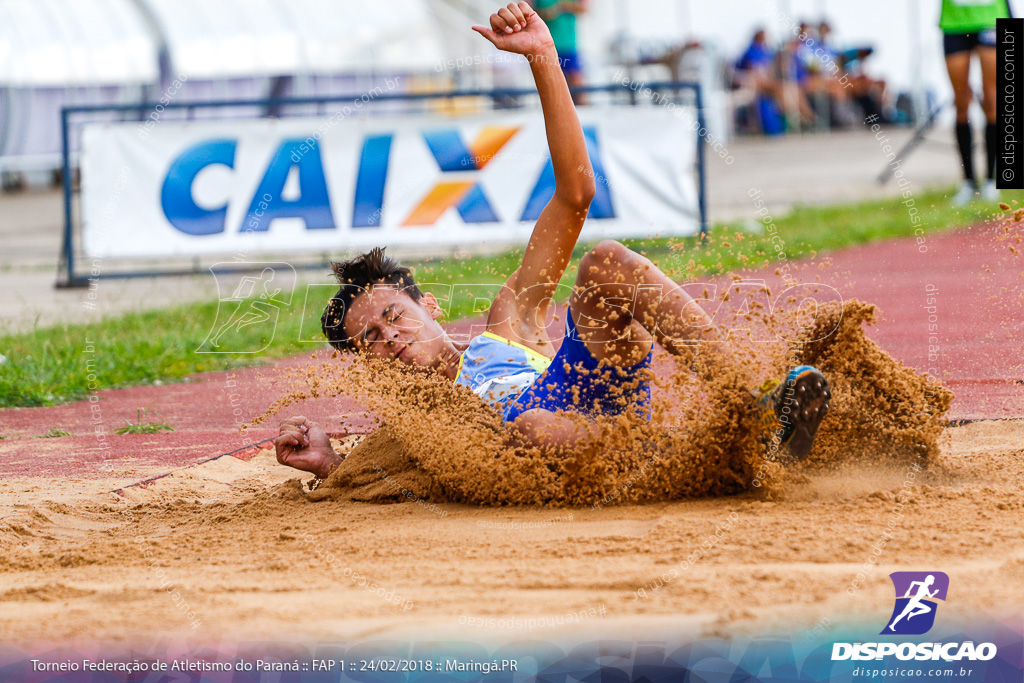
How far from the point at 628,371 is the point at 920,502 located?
82cm

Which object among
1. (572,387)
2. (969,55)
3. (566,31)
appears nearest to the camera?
(572,387)

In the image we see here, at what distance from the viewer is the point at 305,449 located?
318cm

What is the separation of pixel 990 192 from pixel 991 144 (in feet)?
1.37

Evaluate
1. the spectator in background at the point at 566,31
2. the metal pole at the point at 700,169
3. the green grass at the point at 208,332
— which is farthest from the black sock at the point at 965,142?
the spectator in background at the point at 566,31

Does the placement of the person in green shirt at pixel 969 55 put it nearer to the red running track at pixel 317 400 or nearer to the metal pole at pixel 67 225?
the red running track at pixel 317 400

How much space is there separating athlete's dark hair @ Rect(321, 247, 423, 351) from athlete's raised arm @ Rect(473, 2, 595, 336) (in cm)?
50

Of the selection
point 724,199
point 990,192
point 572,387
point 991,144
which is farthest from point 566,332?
point 724,199

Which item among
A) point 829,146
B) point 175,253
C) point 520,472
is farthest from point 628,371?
point 829,146

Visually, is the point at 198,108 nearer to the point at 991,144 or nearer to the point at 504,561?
the point at 991,144

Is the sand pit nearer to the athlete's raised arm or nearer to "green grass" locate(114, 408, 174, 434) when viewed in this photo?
the athlete's raised arm

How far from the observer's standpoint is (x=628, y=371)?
9.36ft

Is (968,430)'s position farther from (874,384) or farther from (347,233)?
(347,233)

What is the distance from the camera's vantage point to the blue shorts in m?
2.81

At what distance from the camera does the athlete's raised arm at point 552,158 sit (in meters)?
2.90
